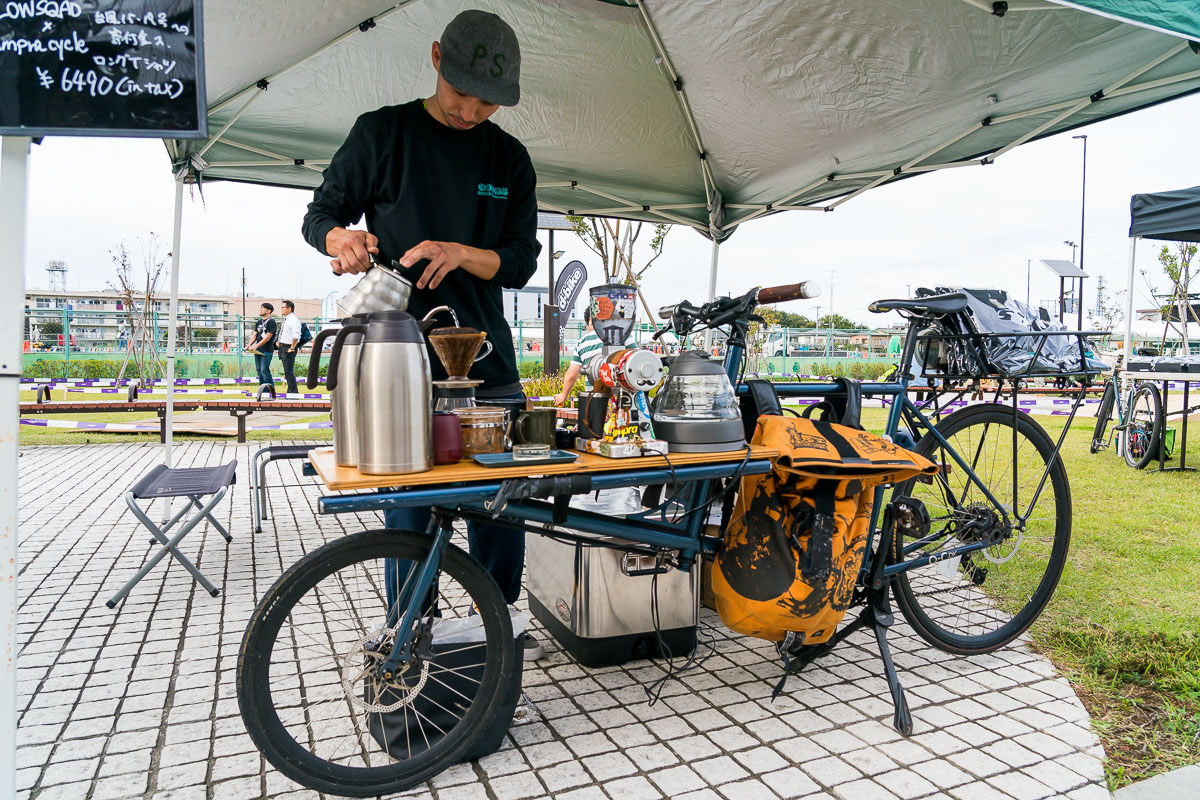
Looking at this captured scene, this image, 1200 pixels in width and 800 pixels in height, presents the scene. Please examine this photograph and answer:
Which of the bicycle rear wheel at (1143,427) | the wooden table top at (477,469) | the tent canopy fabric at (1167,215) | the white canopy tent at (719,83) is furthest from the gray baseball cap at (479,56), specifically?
the bicycle rear wheel at (1143,427)

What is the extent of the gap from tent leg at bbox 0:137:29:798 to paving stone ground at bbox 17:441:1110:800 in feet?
1.56

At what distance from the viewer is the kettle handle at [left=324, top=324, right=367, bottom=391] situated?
172 centimetres

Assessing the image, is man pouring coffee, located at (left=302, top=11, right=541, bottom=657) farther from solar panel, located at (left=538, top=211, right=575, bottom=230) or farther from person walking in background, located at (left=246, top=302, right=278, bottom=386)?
person walking in background, located at (left=246, top=302, right=278, bottom=386)

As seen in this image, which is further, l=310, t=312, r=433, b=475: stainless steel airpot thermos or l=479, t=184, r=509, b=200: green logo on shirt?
l=479, t=184, r=509, b=200: green logo on shirt

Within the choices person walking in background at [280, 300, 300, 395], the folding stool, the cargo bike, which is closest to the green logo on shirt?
the cargo bike

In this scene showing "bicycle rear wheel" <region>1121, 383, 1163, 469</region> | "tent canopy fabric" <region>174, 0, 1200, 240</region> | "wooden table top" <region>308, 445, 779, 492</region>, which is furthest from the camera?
"bicycle rear wheel" <region>1121, 383, 1163, 469</region>

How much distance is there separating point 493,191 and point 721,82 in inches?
95.5

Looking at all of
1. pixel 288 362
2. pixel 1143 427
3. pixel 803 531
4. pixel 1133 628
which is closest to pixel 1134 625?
pixel 1133 628

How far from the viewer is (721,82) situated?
427 cm

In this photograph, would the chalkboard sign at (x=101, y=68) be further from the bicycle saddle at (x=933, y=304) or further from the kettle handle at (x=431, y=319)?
the bicycle saddle at (x=933, y=304)

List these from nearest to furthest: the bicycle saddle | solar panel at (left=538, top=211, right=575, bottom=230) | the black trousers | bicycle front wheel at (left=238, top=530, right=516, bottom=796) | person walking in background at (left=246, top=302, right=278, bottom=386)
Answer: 1. bicycle front wheel at (left=238, top=530, right=516, bottom=796)
2. the bicycle saddle
3. solar panel at (left=538, top=211, right=575, bottom=230)
4. person walking in background at (left=246, top=302, right=278, bottom=386)
5. the black trousers

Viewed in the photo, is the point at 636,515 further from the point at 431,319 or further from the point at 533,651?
the point at 431,319

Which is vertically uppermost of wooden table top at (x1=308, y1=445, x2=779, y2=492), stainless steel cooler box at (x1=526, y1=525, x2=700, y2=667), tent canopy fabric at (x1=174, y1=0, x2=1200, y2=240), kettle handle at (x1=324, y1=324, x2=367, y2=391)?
tent canopy fabric at (x1=174, y1=0, x2=1200, y2=240)

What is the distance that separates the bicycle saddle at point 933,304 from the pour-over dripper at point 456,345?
1800 millimetres
